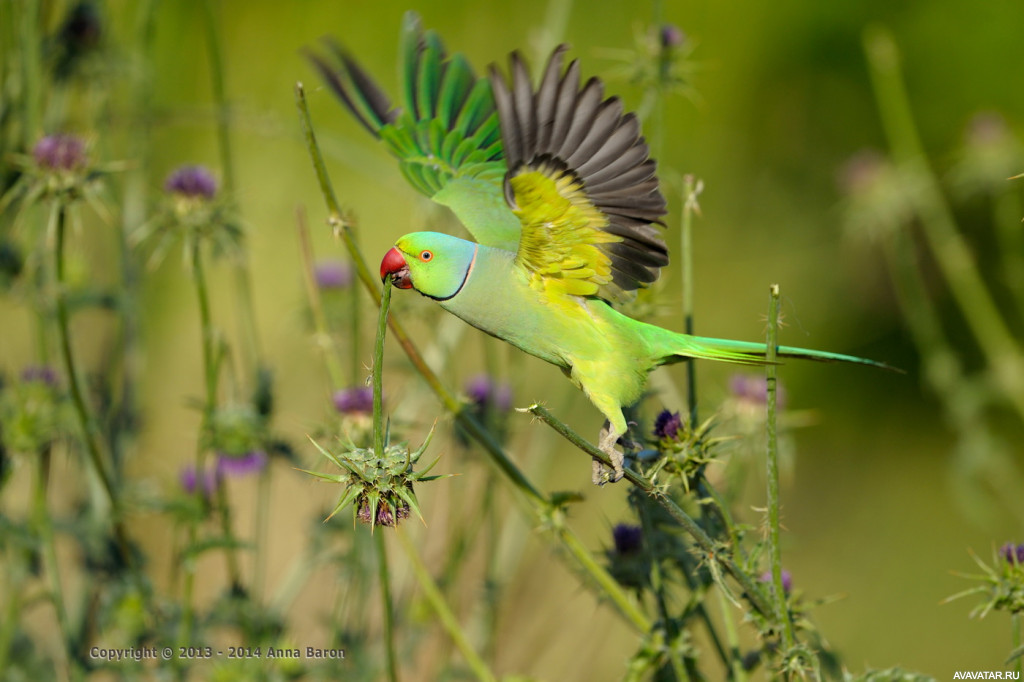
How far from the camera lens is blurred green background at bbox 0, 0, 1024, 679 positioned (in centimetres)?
365

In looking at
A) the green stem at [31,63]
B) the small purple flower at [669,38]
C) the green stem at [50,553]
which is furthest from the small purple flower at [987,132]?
the green stem at [50,553]

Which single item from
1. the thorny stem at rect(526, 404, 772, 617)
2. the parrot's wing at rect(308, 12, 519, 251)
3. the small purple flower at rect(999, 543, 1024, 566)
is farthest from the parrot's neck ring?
the small purple flower at rect(999, 543, 1024, 566)

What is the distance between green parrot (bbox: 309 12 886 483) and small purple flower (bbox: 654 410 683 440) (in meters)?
0.08

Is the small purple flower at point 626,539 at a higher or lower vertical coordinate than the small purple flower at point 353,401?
lower

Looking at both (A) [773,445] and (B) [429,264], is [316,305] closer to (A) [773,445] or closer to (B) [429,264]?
(B) [429,264]

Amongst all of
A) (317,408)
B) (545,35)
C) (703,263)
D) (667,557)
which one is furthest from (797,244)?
(667,557)

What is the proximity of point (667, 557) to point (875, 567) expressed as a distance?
106 inches

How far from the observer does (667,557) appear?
5.07 feet

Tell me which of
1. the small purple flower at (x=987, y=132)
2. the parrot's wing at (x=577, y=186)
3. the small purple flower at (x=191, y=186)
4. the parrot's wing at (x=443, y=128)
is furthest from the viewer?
the small purple flower at (x=987, y=132)

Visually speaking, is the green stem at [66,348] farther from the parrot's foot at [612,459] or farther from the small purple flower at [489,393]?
the parrot's foot at [612,459]

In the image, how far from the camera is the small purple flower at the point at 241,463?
82.7 inches

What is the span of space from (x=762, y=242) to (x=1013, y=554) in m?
2.75

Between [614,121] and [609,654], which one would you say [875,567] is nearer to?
[609,654]

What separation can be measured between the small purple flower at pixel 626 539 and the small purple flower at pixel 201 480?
2.94ft
